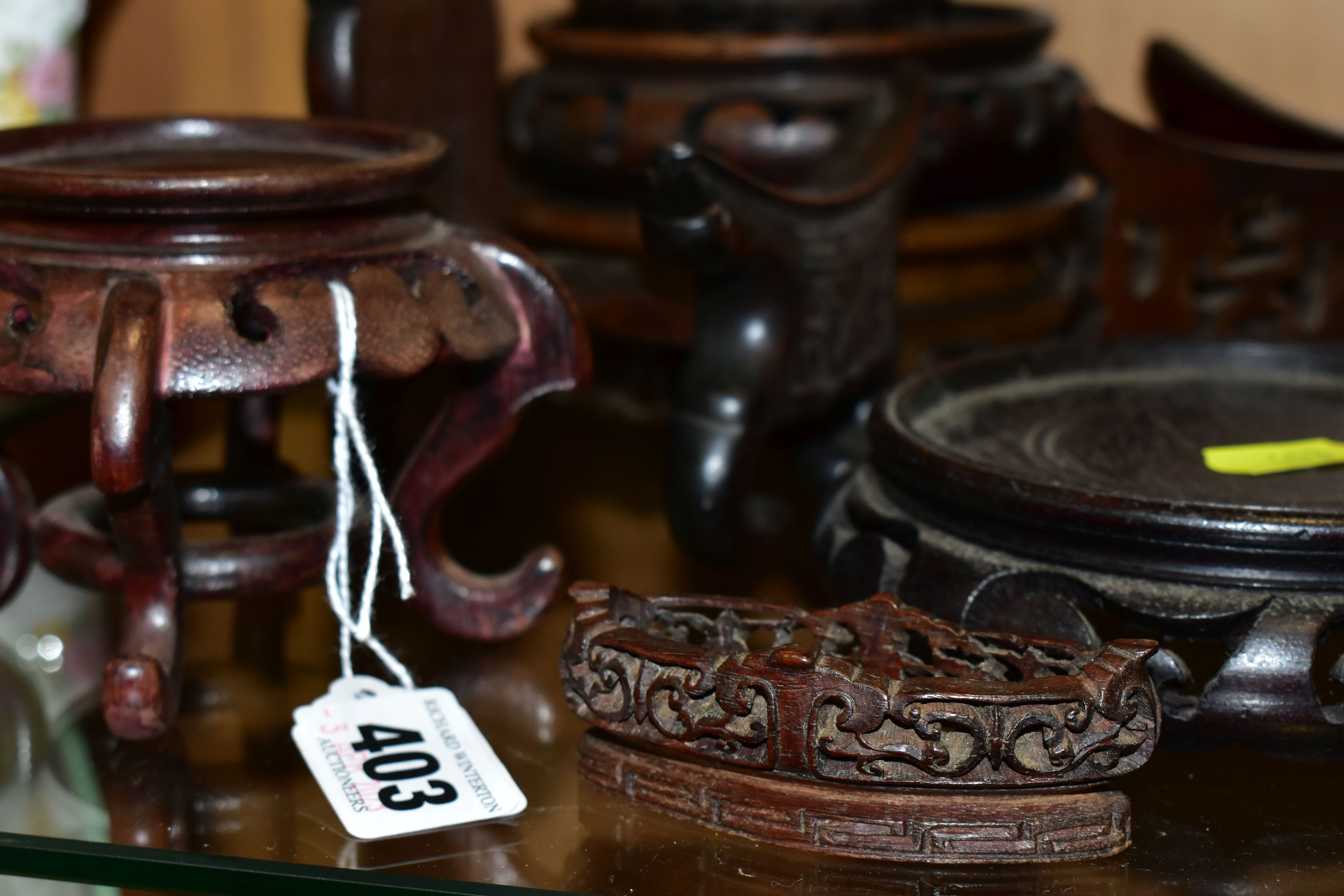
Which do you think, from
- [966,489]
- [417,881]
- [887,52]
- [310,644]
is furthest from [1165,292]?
[417,881]

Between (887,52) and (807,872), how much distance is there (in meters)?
0.70

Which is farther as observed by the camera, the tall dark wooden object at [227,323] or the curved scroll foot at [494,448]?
the curved scroll foot at [494,448]

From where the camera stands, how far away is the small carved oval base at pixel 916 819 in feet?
2.04

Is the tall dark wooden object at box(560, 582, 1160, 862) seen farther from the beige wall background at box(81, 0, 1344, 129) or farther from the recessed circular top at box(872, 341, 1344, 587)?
the beige wall background at box(81, 0, 1344, 129)

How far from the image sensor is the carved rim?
113cm

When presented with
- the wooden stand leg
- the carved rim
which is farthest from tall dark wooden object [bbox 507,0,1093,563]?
the wooden stand leg

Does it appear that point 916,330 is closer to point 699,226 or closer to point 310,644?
point 699,226

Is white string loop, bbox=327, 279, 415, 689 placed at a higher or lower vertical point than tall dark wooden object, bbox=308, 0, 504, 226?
lower

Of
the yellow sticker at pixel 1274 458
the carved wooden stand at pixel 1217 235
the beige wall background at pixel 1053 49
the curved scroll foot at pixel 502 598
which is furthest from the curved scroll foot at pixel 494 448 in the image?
the beige wall background at pixel 1053 49

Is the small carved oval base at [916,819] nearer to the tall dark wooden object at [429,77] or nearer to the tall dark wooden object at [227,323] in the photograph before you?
the tall dark wooden object at [227,323]

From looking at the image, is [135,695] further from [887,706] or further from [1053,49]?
[1053,49]

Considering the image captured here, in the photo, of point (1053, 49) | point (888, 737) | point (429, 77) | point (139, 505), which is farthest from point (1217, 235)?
point (139, 505)

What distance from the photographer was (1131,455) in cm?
83

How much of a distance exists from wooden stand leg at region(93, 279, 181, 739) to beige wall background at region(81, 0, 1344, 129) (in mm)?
781
